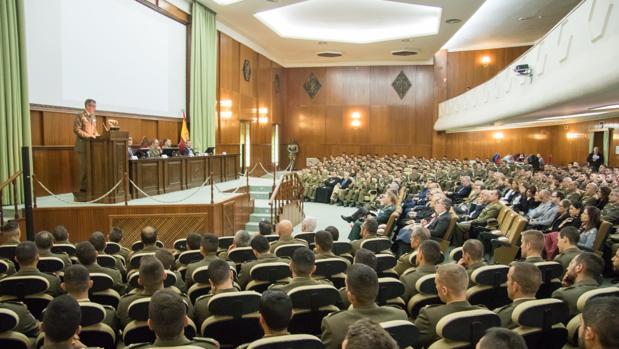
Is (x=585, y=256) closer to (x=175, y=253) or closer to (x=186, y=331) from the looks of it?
(x=186, y=331)

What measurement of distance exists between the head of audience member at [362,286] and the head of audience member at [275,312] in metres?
0.46

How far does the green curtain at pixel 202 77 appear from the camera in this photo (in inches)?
543

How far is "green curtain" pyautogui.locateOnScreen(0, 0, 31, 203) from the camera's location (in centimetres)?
796

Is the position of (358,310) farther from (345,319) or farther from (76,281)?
(76,281)

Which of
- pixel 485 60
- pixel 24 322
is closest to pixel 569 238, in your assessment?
pixel 24 322

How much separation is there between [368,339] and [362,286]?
46.9 inches

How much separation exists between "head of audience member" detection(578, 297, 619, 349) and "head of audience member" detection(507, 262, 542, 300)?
0.83 m

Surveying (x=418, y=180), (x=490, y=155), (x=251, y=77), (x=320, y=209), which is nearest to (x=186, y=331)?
(x=320, y=209)

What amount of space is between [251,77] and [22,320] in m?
16.9

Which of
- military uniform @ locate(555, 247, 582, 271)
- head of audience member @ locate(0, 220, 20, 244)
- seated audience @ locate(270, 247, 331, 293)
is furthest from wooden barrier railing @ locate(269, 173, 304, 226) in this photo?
seated audience @ locate(270, 247, 331, 293)

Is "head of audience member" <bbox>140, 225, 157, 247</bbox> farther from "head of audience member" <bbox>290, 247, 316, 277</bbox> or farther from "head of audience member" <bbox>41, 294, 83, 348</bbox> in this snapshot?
"head of audience member" <bbox>41, 294, 83, 348</bbox>

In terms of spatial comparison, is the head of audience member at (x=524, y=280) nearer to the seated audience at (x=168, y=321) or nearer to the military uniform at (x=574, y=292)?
the military uniform at (x=574, y=292)

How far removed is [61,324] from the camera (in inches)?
88.9

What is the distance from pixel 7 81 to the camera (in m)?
8.03
